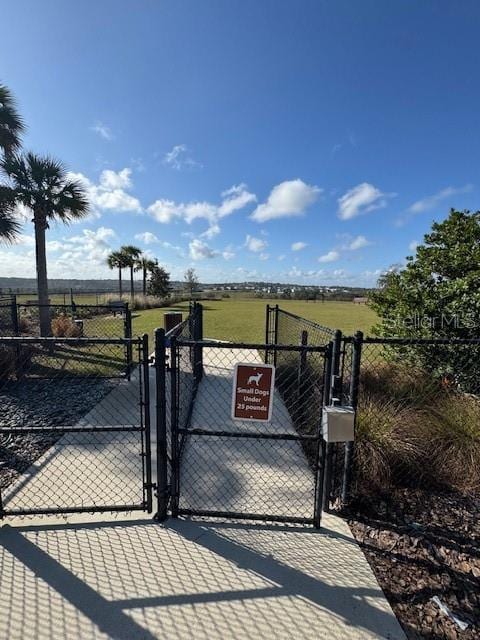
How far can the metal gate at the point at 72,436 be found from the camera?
8.74 feet

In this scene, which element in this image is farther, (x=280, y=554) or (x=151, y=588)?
(x=280, y=554)

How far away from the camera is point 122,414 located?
15.9ft

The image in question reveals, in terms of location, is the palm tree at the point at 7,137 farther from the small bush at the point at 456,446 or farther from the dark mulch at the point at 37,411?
the small bush at the point at 456,446

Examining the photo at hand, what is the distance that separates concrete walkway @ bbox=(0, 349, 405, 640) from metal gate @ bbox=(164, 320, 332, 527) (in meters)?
0.23

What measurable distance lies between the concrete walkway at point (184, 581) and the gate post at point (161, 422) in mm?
190

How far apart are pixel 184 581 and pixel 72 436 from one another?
273 centimetres

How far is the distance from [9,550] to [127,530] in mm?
831

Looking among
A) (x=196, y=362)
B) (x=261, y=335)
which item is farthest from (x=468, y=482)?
(x=261, y=335)

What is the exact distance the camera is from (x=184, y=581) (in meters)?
2.09

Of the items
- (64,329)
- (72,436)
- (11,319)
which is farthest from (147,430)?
(64,329)

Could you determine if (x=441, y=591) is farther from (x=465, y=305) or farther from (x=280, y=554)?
(x=465, y=305)

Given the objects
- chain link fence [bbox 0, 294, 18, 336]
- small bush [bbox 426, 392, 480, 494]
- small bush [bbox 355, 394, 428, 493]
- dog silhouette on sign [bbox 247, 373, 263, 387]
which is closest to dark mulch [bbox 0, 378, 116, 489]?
dog silhouette on sign [bbox 247, 373, 263, 387]

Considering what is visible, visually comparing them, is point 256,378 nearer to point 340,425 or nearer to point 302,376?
point 340,425

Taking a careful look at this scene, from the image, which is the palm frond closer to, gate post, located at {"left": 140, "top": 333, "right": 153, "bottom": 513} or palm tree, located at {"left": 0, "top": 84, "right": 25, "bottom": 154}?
palm tree, located at {"left": 0, "top": 84, "right": 25, "bottom": 154}
